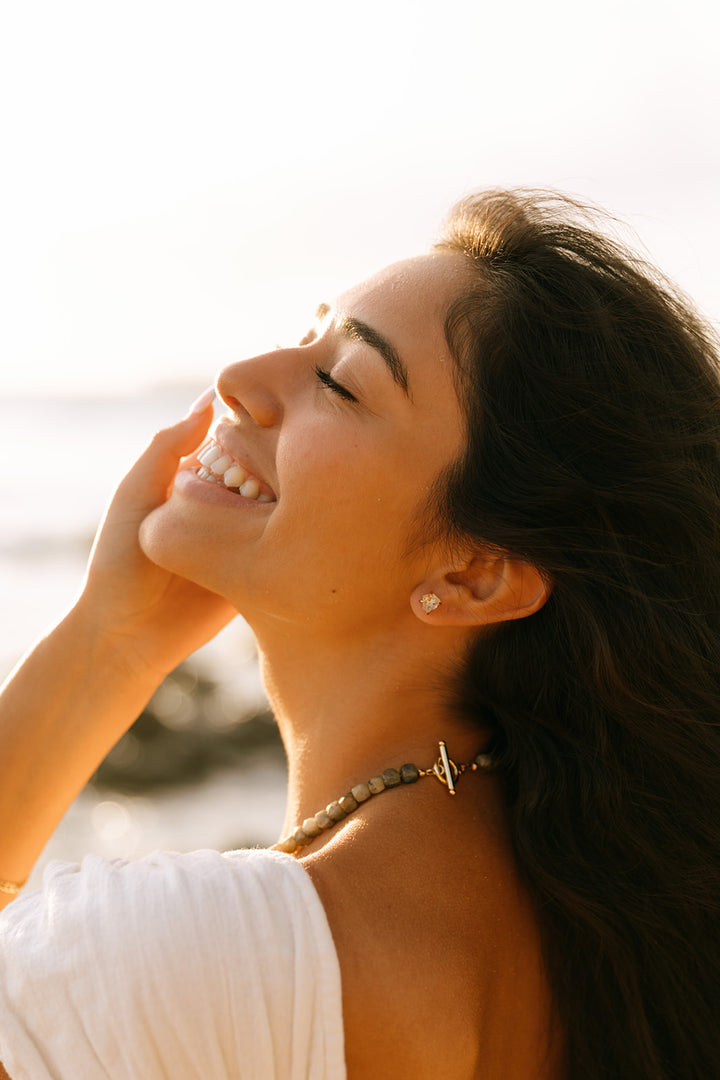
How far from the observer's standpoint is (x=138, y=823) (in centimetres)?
720

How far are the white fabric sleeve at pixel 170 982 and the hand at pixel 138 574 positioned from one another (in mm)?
983

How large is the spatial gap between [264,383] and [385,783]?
2.58ft

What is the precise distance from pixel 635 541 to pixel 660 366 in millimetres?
325

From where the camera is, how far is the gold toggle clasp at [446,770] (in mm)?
1939

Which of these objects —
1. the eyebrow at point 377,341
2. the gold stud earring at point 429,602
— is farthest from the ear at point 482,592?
the eyebrow at point 377,341

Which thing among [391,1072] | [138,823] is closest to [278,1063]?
[391,1072]

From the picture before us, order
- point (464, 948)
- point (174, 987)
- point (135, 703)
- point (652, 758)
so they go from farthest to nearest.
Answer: point (135, 703)
point (652, 758)
point (464, 948)
point (174, 987)

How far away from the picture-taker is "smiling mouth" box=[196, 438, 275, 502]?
2176 mm

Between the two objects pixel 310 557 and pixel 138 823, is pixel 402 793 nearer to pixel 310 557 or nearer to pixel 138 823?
pixel 310 557

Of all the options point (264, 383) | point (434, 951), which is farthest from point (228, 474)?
point (434, 951)

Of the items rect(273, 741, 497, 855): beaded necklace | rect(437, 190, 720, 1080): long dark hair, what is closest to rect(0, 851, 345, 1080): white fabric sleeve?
rect(273, 741, 497, 855): beaded necklace

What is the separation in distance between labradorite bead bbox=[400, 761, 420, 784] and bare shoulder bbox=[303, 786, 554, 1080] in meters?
0.09

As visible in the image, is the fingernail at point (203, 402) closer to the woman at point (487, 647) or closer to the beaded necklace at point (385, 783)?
the woman at point (487, 647)

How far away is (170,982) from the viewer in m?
1.51
